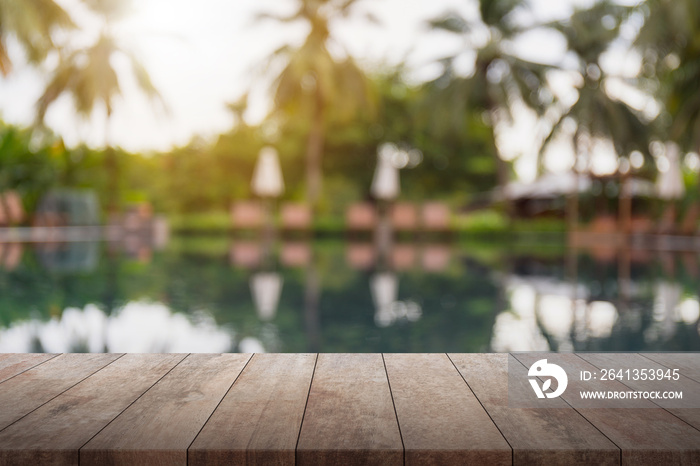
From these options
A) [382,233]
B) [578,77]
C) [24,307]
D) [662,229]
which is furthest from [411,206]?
[24,307]

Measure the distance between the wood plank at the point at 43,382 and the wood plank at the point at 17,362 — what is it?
0.11 feet

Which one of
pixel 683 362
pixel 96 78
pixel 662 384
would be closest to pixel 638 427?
pixel 662 384

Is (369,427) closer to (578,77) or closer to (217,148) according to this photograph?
(578,77)

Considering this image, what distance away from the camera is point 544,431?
1610mm

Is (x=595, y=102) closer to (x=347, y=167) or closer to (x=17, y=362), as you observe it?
(x=347, y=167)

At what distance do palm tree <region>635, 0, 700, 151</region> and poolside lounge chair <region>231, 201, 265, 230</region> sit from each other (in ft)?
33.1

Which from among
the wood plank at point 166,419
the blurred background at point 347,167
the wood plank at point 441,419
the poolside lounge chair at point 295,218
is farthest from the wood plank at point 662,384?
the poolside lounge chair at point 295,218

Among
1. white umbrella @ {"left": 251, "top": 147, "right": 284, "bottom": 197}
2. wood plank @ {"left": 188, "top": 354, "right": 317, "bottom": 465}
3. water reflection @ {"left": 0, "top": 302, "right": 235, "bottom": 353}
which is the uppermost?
white umbrella @ {"left": 251, "top": 147, "right": 284, "bottom": 197}

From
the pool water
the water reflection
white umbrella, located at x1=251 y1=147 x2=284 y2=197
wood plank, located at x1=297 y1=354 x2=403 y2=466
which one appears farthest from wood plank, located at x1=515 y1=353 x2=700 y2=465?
white umbrella, located at x1=251 y1=147 x2=284 y2=197

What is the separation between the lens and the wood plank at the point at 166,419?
1.47 m

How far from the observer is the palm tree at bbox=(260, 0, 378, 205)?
1655cm

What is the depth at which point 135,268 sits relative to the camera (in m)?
7.29

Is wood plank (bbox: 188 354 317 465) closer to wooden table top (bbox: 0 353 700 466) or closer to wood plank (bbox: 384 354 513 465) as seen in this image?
wooden table top (bbox: 0 353 700 466)

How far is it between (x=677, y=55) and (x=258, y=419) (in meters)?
16.5
